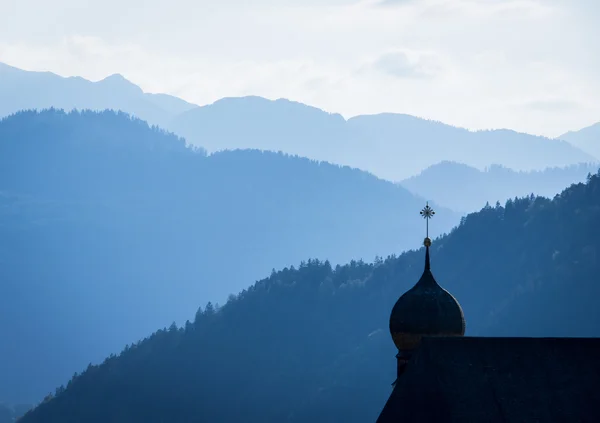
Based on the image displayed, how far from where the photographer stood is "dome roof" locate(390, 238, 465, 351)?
205 feet

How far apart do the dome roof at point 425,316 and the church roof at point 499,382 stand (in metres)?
10.4

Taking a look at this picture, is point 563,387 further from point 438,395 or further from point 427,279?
point 427,279

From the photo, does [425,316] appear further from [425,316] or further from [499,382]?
[499,382]

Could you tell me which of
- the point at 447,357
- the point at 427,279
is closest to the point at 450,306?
the point at 427,279

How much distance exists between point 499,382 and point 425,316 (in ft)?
39.9

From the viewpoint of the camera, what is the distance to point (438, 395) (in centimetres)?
5094

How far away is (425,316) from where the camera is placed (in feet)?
206

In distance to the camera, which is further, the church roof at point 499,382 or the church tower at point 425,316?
the church tower at point 425,316

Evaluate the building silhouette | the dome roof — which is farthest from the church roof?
the dome roof

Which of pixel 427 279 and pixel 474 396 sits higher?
pixel 427 279

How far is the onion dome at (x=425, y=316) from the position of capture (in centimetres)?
6253

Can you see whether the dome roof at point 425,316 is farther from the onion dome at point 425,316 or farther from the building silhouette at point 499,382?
the building silhouette at point 499,382

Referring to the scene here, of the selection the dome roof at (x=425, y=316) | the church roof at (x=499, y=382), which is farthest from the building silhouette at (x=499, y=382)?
the dome roof at (x=425, y=316)

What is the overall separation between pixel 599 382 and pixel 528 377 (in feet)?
8.49
